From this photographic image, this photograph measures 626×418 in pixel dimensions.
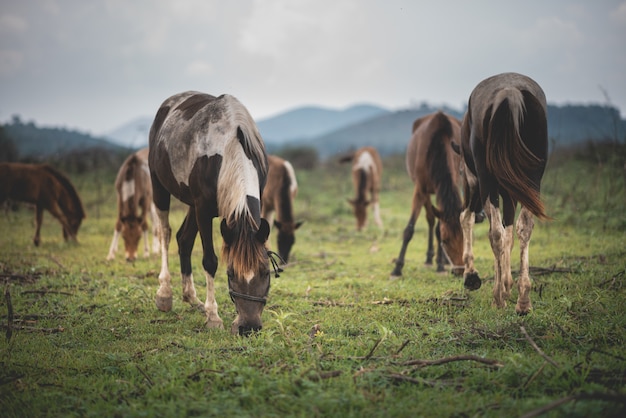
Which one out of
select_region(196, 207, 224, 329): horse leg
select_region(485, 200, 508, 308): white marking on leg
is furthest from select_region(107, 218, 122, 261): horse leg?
select_region(485, 200, 508, 308): white marking on leg

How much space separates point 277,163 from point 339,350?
6.58 meters

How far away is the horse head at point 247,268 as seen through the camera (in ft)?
12.7

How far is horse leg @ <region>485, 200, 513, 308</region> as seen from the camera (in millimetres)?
4582

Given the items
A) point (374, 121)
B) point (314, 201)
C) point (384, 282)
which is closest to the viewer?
point (384, 282)

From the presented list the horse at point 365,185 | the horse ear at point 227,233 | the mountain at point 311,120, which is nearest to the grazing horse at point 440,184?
the horse ear at point 227,233

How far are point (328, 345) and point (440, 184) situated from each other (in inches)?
146

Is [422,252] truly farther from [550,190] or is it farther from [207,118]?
[550,190]

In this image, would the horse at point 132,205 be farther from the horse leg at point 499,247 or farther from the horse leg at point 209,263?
the horse leg at point 499,247

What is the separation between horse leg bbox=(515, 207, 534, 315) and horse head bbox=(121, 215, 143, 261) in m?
6.59

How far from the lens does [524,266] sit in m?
4.57

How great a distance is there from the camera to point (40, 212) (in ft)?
32.9

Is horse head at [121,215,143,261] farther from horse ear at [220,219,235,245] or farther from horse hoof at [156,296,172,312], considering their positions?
horse ear at [220,219,235,245]

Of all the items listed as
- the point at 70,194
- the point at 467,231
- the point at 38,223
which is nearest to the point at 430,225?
the point at 467,231

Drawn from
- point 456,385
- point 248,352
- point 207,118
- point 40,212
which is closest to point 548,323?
point 456,385
